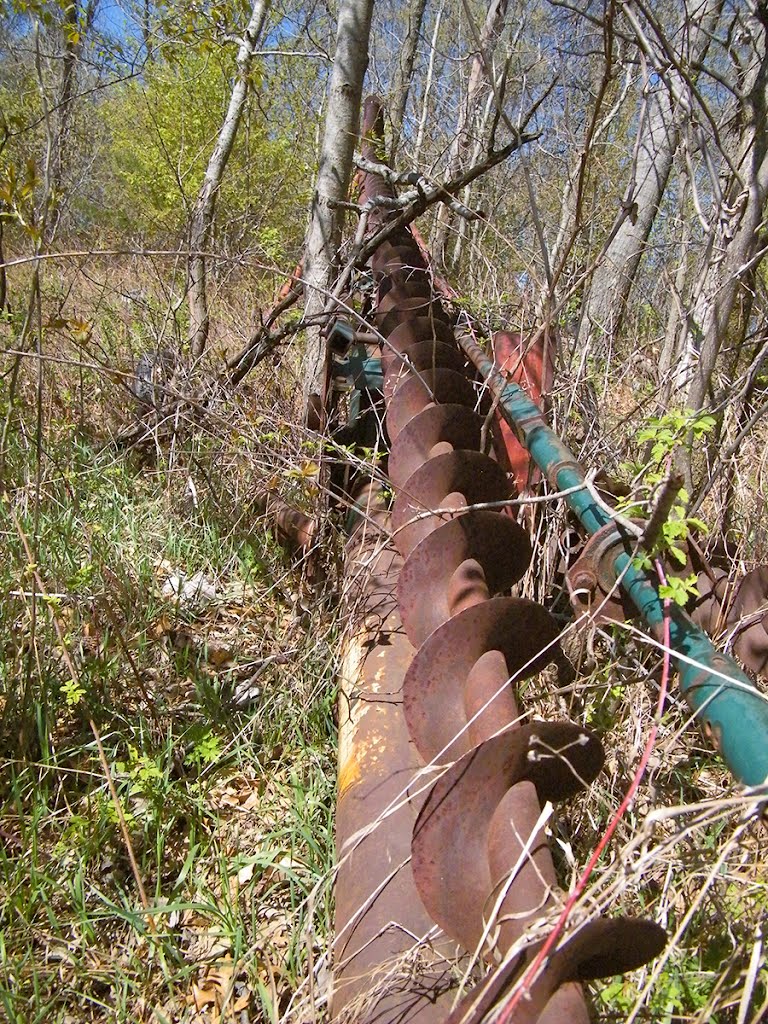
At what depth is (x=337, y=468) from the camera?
138 inches

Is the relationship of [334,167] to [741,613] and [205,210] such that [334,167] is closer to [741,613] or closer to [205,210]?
[205,210]

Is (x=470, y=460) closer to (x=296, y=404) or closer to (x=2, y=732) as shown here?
(x=2, y=732)

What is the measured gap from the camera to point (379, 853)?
1611mm

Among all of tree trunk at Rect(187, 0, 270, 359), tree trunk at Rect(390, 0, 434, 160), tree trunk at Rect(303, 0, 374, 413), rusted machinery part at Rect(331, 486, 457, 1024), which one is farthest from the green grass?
tree trunk at Rect(390, 0, 434, 160)

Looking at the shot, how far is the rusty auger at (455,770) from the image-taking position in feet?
3.73

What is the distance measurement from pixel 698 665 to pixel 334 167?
10.3 feet

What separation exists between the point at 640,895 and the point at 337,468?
2.15 metres

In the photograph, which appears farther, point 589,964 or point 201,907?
point 201,907

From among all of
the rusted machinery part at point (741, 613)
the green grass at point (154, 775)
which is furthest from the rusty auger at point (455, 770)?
the rusted machinery part at point (741, 613)

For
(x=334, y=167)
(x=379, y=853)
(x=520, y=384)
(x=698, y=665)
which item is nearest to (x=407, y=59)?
(x=334, y=167)

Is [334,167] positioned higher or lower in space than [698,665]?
higher

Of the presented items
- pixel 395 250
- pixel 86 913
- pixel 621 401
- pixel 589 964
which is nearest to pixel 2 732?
pixel 86 913

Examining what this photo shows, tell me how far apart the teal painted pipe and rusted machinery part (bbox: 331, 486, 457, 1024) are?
1.91 ft

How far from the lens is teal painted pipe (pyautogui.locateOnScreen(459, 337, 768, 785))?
1278mm
